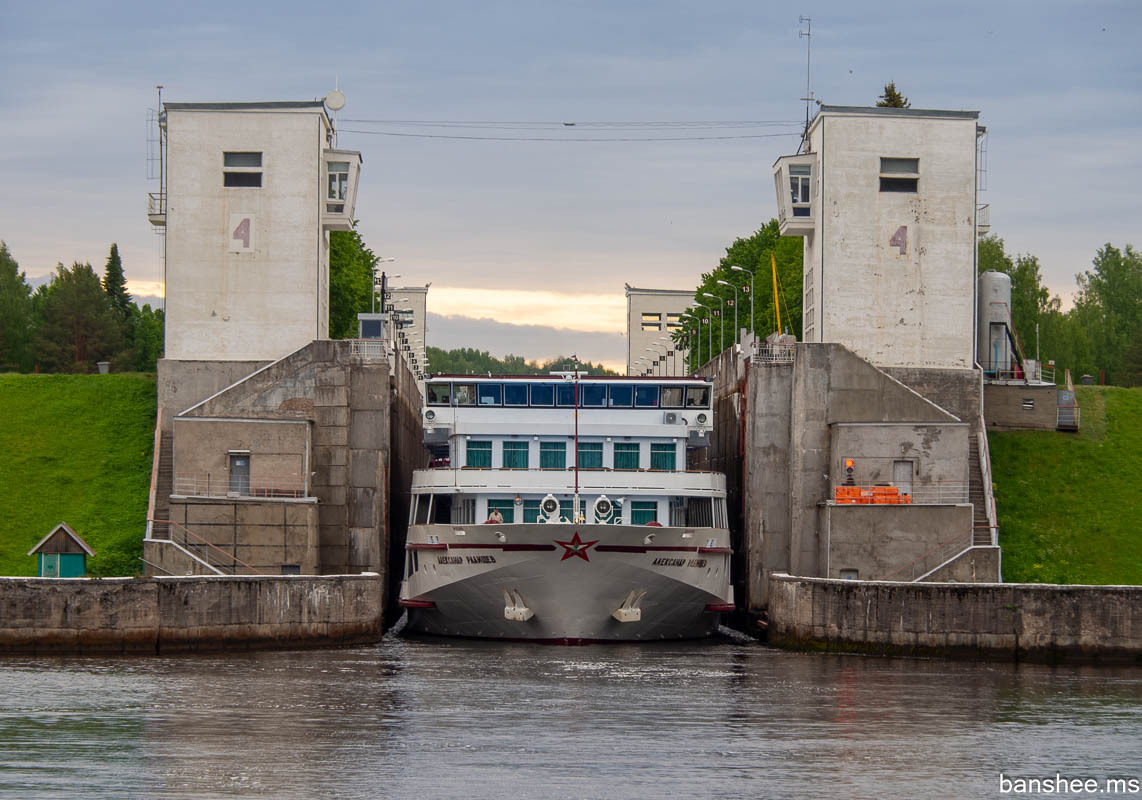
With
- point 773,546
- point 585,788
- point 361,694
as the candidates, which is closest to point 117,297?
point 773,546

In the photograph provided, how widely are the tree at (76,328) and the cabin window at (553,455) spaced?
63.3m

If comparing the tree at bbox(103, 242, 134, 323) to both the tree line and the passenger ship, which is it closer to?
the tree line

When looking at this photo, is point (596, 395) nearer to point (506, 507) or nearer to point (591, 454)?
point (591, 454)

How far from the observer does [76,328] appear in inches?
4503

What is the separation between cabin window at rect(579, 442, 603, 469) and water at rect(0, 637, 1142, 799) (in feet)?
33.0

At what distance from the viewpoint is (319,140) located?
189ft

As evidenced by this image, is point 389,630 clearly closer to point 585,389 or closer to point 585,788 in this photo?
point 585,389

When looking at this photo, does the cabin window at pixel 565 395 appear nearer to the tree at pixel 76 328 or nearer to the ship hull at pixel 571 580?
the ship hull at pixel 571 580

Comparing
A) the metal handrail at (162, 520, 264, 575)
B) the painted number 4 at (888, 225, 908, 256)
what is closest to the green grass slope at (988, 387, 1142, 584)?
the painted number 4 at (888, 225, 908, 256)

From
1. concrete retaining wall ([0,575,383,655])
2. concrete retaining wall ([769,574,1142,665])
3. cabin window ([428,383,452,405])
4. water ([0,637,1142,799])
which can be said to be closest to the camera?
water ([0,637,1142,799])

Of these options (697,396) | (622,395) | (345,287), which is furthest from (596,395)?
(345,287)

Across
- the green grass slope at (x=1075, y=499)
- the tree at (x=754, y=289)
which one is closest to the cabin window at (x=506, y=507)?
the green grass slope at (x=1075, y=499)

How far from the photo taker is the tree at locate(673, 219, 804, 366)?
89625 millimetres

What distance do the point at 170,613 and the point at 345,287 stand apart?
43.9 meters
